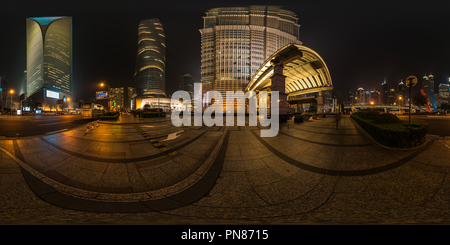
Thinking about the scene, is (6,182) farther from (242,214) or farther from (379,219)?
(379,219)

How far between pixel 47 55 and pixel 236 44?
391 ft

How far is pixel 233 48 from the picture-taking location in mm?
53406

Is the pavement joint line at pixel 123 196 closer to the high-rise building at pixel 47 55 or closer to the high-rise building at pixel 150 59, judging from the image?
the high-rise building at pixel 150 59

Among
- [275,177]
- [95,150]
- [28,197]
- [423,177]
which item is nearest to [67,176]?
[28,197]

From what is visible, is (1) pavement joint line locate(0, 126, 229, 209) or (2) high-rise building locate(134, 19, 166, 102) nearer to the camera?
(1) pavement joint line locate(0, 126, 229, 209)

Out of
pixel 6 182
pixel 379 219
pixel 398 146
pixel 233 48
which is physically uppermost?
pixel 233 48

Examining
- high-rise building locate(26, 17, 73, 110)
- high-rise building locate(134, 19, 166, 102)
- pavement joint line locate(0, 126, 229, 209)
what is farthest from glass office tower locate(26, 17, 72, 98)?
pavement joint line locate(0, 126, 229, 209)

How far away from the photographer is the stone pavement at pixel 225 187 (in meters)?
2.27

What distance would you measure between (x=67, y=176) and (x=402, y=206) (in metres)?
6.29

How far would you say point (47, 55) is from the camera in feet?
310

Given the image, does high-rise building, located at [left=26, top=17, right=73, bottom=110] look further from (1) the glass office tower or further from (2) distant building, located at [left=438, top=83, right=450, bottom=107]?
(2) distant building, located at [left=438, top=83, right=450, bottom=107]

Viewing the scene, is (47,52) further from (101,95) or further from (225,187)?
(225,187)

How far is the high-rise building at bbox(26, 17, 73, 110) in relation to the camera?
92688 millimetres

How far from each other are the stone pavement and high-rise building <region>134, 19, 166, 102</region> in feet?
389
